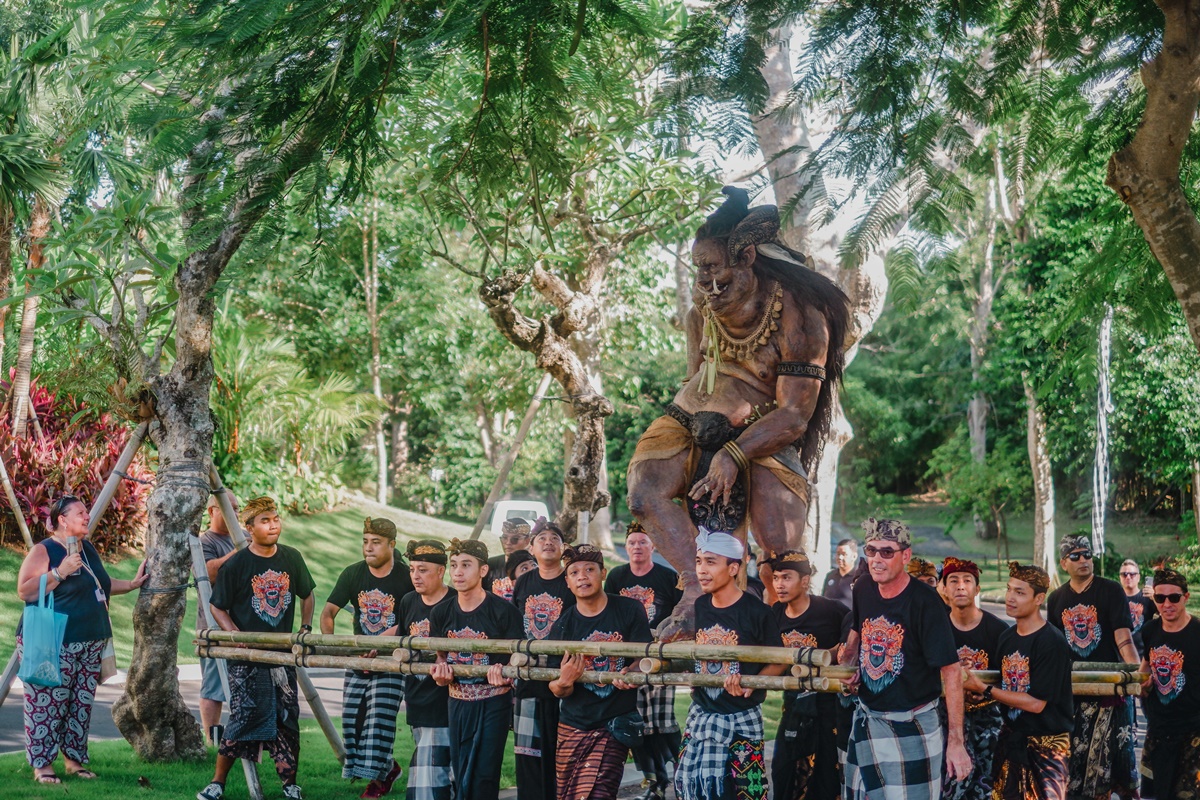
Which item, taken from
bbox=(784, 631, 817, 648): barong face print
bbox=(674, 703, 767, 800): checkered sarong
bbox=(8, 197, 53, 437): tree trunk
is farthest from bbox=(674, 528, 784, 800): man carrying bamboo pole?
bbox=(8, 197, 53, 437): tree trunk

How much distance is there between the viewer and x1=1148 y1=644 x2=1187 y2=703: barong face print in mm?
6754

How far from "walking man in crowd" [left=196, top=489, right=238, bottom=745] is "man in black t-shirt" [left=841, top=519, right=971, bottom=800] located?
3.92 metres

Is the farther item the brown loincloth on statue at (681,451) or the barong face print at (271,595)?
the barong face print at (271,595)

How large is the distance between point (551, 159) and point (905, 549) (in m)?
2.51

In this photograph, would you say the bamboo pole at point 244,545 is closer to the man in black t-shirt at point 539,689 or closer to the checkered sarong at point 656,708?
the man in black t-shirt at point 539,689

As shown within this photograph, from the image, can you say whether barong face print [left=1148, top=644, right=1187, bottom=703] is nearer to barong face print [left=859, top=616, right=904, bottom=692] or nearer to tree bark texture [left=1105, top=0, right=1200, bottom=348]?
tree bark texture [left=1105, top=0, right=1200, bottom=348]

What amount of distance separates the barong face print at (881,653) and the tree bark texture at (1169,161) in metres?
2.05

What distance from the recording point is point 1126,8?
218 inches

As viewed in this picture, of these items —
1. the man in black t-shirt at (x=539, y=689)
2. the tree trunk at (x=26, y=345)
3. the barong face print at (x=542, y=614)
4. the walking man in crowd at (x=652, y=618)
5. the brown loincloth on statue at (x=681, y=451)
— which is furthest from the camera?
the tree trunk at (x=26, y=345)

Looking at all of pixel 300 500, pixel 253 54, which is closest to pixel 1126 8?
pixel 253 54

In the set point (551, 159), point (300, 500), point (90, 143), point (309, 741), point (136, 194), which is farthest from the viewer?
point (300, 500)

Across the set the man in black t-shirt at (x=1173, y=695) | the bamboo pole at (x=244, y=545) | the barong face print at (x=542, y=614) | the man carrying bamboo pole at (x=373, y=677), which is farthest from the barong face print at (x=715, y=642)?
the bamboo pole at (x=244, y=545)

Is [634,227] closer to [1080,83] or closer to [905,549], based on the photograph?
[1080,83]

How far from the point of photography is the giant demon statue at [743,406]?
5902 mm
